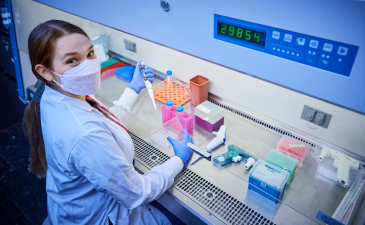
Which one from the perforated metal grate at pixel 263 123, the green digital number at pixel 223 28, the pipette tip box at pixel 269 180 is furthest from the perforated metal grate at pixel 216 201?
the green digital number at pixel 223 28

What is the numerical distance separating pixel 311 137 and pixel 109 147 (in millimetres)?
1091

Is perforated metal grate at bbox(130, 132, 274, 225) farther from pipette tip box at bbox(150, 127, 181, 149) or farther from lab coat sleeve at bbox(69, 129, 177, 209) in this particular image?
lab coat sleeve at bbox(69, 129, 177, 209)

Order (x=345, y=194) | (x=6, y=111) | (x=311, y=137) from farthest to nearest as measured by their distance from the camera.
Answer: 1. (x=6, y=111)
2. (x=311, y=137)
3. (x=345, y=194)

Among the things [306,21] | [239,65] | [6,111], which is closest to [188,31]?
[239,65]

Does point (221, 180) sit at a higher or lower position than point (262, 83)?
lower

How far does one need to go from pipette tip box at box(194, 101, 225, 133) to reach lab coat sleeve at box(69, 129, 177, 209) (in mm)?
551

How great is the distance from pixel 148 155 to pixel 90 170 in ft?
1.56

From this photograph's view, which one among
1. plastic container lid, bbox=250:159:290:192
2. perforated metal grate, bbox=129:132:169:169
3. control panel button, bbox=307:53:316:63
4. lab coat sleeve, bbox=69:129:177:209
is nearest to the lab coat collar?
lab coat sleeve, bbox=69:129:177:209

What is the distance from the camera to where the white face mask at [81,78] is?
45.8 inches

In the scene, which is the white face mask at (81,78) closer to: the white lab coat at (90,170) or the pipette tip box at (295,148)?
Result: the white lab coat at (90,170)

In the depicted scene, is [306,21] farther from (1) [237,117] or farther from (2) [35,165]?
(2) [35,165]

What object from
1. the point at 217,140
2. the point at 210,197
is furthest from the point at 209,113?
the point at 210,197

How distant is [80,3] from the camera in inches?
60.1

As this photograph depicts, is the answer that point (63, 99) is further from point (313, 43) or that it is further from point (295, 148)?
point (295, 148)
